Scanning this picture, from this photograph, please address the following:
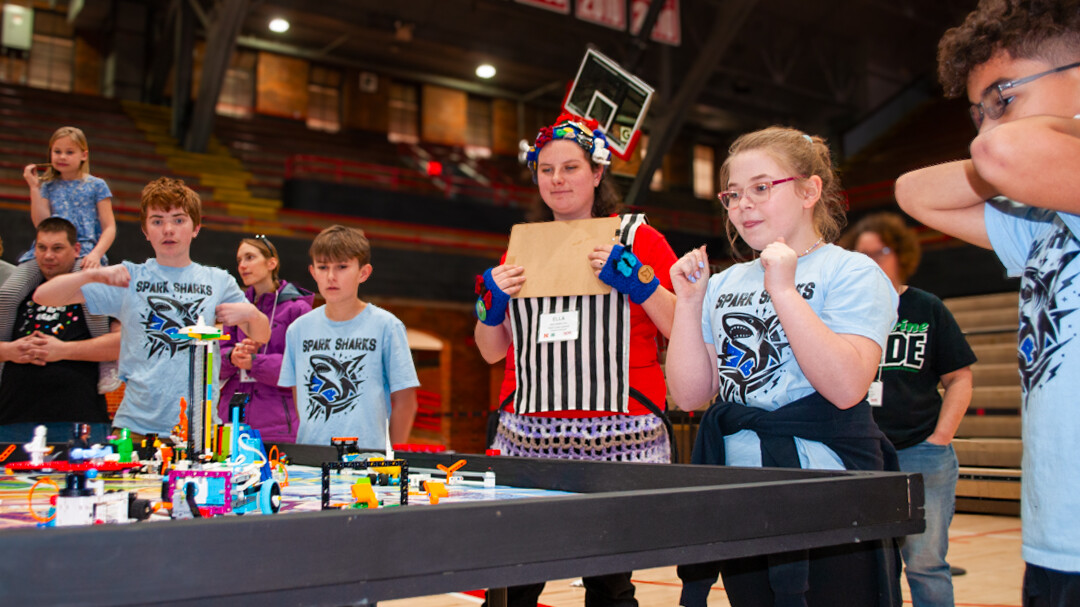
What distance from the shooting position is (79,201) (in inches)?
157

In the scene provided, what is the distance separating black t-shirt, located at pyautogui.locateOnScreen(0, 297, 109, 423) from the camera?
3076 mm

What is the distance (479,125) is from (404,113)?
5.53 feet

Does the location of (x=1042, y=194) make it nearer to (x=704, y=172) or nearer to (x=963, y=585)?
(x=963, y=585)

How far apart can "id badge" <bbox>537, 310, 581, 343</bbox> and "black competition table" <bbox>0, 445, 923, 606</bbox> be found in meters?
1.04

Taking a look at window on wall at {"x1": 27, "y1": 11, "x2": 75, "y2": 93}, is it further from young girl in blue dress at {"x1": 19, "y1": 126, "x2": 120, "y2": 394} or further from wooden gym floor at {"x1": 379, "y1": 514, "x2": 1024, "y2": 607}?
wooden gym floor at {"x1": 379, "y1": 514, "x2": 1024, "y2": 607}

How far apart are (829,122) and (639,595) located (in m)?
16.5

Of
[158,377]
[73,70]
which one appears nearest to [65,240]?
[158,377]

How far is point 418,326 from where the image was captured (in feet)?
45.2

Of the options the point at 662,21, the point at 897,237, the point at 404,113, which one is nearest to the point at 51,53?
the point at 404,113

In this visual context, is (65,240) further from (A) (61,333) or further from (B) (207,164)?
(B) (207,164)

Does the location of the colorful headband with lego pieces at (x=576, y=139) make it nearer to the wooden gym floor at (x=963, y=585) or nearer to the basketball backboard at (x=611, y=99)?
the basketball backboard at (x=611, y=99)

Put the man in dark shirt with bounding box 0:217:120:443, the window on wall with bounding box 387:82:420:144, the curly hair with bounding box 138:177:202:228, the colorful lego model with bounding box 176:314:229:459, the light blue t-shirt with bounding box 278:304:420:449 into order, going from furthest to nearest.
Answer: the window on wall with bounding box 387:82:420:144 < the man in dark shirt with bounding box 0:217:120:443 < the light blue t-shirt with bounding box 278:304:420:449 < the curly hair with bounding box 138:177:202:228 < the colorful lego model with bounding box 176:314:229:459

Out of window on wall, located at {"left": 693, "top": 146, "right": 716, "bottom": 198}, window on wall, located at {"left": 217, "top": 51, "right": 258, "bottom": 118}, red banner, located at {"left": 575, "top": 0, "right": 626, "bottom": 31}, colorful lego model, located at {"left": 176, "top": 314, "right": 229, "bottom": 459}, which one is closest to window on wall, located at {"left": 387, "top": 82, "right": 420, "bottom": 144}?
window on wall, located at {"left": 217, "top": 51, "right": 258, "bottom": 118}

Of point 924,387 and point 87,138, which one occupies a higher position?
point 87,138
